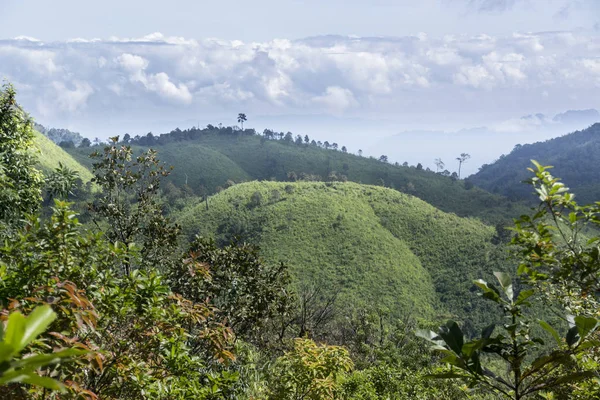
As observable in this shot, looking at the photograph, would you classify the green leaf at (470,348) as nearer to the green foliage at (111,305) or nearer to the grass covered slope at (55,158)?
the green foliage at (111,305)

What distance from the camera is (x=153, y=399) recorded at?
464 cm

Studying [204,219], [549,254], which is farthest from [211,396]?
A: [204,219]

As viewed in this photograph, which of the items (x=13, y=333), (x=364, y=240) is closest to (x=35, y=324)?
(x=13, y=333)

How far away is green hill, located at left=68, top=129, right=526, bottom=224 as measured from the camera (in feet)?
392

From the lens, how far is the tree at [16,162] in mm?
9961

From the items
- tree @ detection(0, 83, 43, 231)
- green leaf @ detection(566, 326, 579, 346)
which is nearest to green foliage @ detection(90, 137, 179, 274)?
tree @ detection(0, 83, 43, 231)

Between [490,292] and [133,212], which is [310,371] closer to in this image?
[490,292]

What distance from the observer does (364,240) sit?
3187 inches

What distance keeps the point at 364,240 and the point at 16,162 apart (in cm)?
7346

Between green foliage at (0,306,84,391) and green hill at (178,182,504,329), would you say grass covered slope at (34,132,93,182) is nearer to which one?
green hill at (178,182,504,329)

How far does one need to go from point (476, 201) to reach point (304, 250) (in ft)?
201

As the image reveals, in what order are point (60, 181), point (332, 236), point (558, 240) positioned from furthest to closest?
point (332, 236)
point (60, 181)
point (558, 240)

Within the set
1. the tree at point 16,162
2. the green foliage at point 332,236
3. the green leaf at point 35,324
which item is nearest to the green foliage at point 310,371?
the tree at point 16,162

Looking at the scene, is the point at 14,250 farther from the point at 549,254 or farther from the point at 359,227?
the point at 359,227
